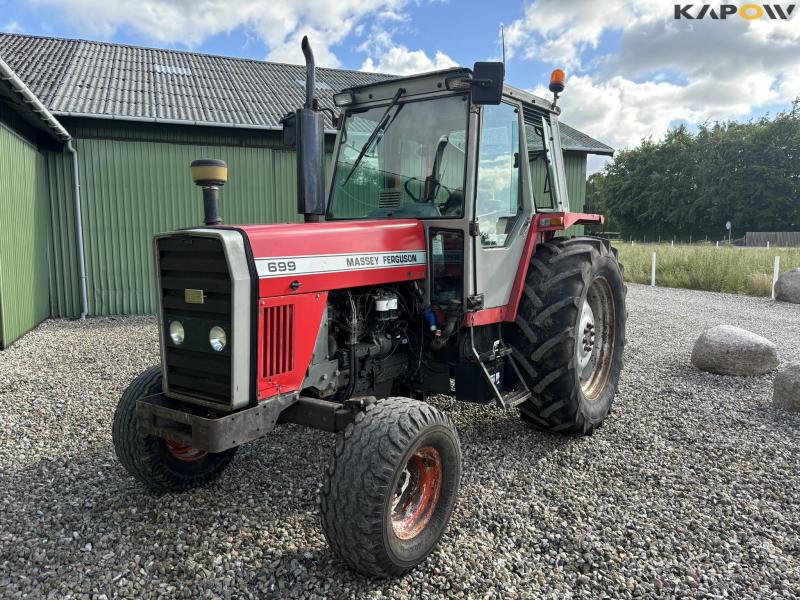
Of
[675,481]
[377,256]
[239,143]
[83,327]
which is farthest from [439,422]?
[239,143]

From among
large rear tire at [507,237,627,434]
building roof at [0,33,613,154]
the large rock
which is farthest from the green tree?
large rear tire at [507,237,627,434]

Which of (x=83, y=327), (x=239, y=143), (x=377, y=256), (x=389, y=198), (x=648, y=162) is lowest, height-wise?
(x=83, y=327)

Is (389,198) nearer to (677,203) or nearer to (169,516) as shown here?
(169,516)

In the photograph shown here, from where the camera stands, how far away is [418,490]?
2701 mm

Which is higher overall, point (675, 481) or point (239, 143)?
point (239, 143)

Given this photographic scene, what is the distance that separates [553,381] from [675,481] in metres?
0.90

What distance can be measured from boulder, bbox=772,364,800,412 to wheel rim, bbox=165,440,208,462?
4459 mm

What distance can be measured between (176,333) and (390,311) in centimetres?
114

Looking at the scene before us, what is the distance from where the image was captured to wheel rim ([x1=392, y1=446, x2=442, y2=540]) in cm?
262

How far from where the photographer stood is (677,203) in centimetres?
4425

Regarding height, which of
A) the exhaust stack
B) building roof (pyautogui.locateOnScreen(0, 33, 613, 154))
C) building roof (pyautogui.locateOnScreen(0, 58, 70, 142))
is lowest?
the exhaust stack

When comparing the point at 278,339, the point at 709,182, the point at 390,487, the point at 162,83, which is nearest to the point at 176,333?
the point at 278,339

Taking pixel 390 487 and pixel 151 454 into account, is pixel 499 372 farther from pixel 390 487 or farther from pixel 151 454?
pixel 151 454

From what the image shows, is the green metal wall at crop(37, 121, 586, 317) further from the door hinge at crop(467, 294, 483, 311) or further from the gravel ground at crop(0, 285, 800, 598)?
the door hinge at crop(467, 294, 483, 311)
